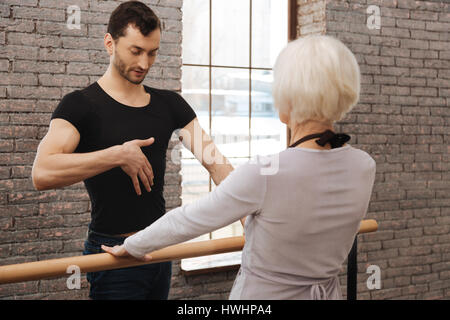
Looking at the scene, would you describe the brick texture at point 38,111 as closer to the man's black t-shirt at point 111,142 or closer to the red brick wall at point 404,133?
the man's black t-shirt at point 111,142

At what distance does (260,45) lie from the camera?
3.14m

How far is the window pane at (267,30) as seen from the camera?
312 centimetres

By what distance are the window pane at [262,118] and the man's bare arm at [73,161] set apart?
1.95 m

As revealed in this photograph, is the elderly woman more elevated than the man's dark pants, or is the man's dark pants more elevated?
the elderly woman

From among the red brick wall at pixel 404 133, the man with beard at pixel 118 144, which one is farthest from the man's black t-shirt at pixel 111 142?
the red brick wall at pixel 404 133

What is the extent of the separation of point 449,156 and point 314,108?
10.3 feet

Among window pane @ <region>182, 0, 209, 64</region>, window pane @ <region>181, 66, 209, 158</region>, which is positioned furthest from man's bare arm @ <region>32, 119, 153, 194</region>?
window pane @ <region>182, 0, 209, 64</region>

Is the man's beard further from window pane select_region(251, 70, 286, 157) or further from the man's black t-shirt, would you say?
window pane select_region(251, 70, 286, 157)

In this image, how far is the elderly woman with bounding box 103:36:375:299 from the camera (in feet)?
2.73

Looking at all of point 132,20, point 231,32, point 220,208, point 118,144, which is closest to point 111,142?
point 118,144

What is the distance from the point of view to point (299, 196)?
0.84 metres

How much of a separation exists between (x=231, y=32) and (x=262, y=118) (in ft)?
2.08

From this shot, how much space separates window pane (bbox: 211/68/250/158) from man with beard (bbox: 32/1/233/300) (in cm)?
148
